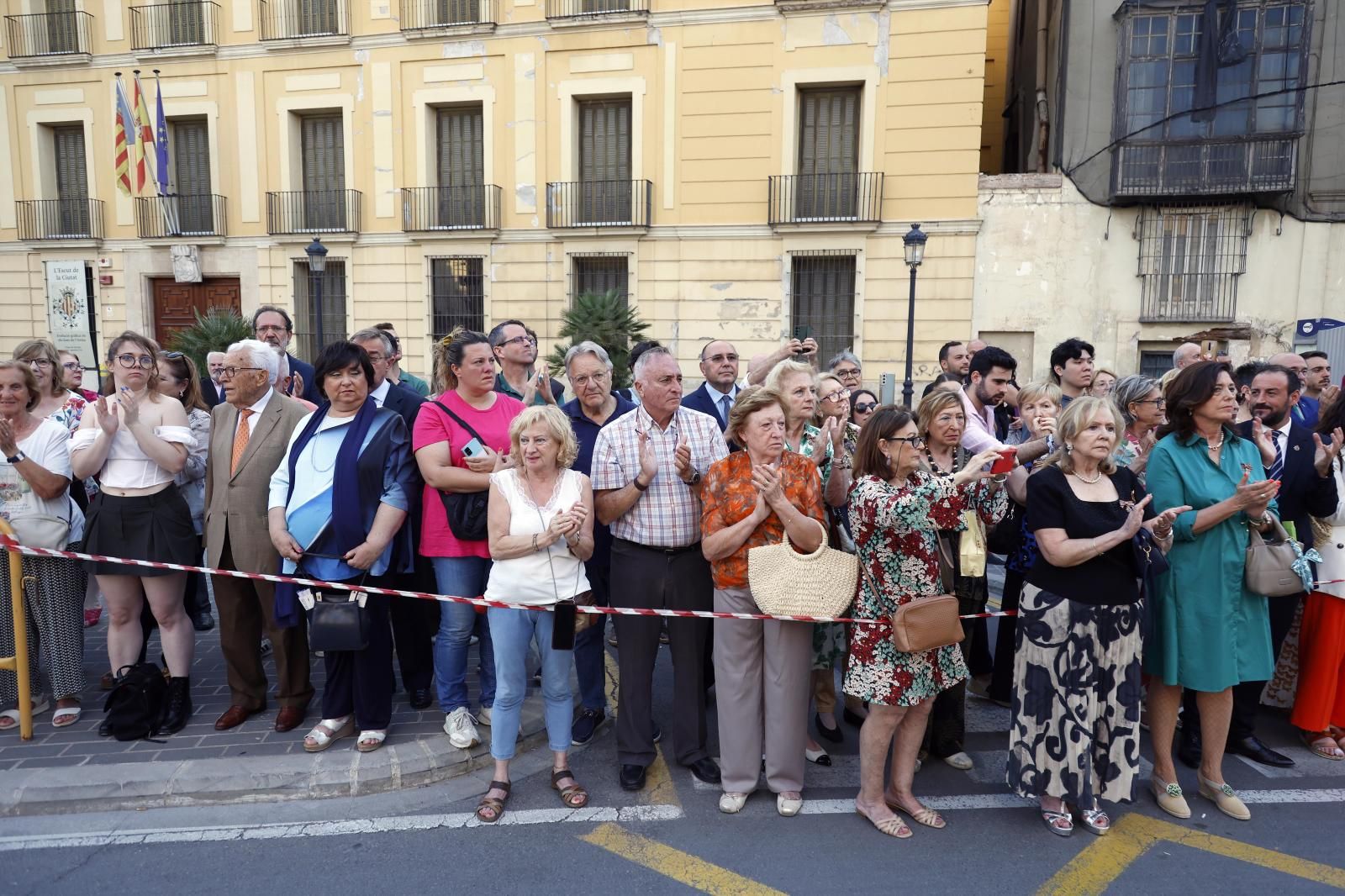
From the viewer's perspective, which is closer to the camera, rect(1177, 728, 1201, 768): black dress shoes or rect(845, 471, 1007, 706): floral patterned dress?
rect(845, 471, 1007, 706): floral patterned dress

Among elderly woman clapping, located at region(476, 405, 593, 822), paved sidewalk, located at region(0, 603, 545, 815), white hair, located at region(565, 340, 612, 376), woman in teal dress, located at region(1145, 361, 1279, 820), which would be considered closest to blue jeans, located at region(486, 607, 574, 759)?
elderly woman clapping, located at region(476, 405, 593, 822)

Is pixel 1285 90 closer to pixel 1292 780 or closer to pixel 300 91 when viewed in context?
pixel 1292 780

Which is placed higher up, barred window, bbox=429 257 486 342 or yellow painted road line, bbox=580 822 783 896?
barred window, bbox=429 257 486 342

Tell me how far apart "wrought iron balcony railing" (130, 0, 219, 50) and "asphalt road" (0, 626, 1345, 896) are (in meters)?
20.5

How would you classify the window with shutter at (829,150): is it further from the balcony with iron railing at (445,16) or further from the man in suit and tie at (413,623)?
the man in suit and tie at (413,623)

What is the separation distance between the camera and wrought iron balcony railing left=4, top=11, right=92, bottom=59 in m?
19.5

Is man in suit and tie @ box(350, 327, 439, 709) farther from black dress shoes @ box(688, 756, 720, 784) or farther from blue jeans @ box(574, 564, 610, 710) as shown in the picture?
black dress shoes @ box(688, 756, 720, 784)

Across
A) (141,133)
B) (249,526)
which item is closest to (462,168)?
(141,133)

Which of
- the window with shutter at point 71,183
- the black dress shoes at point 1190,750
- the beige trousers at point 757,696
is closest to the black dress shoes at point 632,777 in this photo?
the beige trousers at point 757,696

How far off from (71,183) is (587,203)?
44.0 feet

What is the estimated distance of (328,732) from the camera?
410 centimetres

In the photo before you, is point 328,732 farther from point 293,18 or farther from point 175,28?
point 175,28

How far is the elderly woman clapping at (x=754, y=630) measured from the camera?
11.6 ft

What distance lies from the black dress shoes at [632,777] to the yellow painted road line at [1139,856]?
1.72 metres
